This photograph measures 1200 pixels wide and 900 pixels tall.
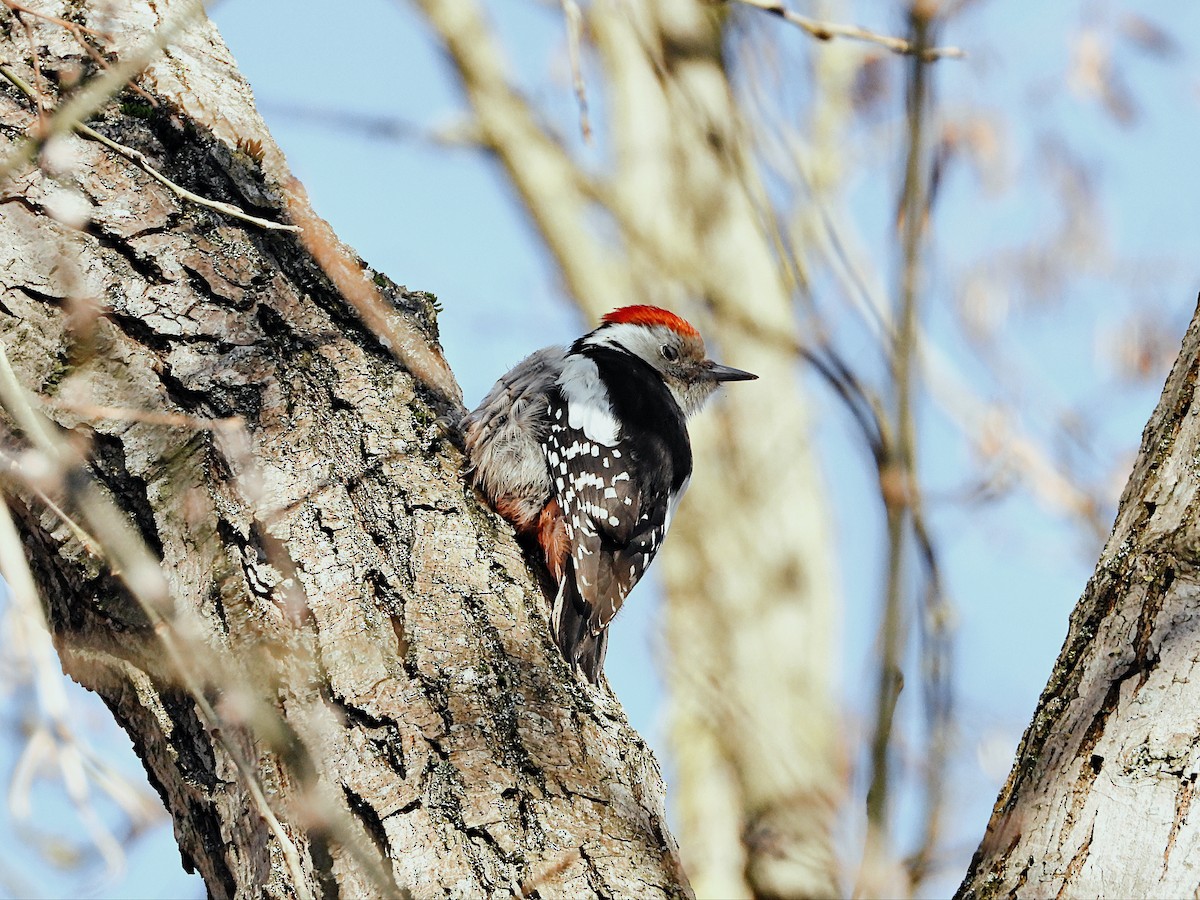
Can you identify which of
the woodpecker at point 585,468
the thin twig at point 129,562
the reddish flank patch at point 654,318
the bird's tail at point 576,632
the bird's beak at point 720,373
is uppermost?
the reddish flank patch at point 654,318

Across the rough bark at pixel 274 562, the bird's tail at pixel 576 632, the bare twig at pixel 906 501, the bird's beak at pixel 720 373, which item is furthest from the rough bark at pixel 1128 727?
the bird's beak at pixel 720 373

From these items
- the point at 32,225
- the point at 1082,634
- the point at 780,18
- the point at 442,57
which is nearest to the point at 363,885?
the point at 1082,634

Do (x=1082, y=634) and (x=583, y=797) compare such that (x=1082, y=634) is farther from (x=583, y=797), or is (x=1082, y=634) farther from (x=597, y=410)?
(x=597, y=410)

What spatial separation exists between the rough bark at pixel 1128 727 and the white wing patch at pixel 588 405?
→ 5.93ft

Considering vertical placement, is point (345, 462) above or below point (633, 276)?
below

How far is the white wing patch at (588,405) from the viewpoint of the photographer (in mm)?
3248

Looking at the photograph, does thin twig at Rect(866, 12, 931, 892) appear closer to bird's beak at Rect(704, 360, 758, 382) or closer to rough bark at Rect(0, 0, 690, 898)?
rough bark at Rect(0, 0, 690, 898)

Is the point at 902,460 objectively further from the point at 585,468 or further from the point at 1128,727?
the point at 585,468

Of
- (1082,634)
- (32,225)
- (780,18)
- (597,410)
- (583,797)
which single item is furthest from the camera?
(597,410)

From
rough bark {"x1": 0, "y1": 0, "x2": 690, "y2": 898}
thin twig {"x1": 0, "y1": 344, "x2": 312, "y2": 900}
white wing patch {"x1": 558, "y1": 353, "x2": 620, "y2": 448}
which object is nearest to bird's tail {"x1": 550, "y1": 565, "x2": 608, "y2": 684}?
rough bark {"x1": 0, "y1": 0, "x2": 690, "y2": 898}

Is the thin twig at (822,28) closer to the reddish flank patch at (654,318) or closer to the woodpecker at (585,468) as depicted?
the woodpecker at (585,468)

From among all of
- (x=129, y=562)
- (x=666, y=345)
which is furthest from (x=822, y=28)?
(x=666, y=345)

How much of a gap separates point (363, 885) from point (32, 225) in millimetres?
1278

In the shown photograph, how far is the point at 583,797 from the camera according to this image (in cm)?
179
